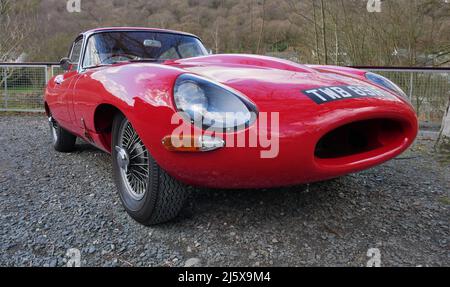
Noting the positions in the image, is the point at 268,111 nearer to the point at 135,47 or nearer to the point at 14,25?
the point at 135,47

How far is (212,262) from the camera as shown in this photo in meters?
1.80

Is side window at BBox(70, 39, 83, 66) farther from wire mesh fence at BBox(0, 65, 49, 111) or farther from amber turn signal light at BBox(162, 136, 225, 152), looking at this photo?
wire mesh fence at BBox(0, 65, 49, 111)

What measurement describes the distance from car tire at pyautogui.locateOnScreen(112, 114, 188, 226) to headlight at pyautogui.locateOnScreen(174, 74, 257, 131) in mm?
374

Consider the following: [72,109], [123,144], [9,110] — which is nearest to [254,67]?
[123,144]

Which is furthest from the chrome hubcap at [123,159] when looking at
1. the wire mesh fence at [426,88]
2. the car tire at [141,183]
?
the wire mesh fence at [426,88]

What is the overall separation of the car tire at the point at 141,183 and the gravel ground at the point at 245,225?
0.10m

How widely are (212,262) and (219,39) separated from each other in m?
9.46

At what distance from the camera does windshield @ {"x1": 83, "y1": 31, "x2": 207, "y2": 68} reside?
3.19 meters

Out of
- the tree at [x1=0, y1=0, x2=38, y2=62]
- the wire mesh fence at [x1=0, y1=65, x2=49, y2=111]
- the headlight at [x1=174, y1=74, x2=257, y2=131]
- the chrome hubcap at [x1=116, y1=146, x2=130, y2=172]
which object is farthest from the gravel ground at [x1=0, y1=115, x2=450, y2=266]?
the tree at [x1=0, y1=0, x2=38, y2=62]

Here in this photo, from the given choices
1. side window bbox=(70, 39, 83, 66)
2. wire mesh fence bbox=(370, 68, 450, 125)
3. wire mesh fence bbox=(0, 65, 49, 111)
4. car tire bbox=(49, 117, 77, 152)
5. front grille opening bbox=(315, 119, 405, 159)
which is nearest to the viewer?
front grille opening bbox=(315, 119, 405, 159)

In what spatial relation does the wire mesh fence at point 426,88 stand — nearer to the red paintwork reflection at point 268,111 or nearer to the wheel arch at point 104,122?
the red paintwork reflection at point 268,111

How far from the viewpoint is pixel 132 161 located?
2277 millimetres
